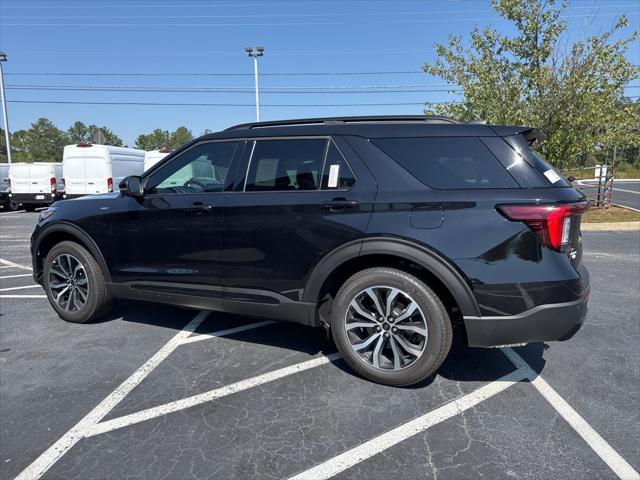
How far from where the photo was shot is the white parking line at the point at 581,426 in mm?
2248

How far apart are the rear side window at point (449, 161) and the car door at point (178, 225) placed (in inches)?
53.2

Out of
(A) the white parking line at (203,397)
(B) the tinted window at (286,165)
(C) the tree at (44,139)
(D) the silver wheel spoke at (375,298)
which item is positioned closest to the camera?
(A) the white parking line at (203,397)

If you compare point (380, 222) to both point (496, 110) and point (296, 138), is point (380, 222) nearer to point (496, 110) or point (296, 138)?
point (296, 138)

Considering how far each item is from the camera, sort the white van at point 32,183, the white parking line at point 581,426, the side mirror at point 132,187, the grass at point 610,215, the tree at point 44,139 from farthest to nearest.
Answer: the tree at point 44,139, the white van at point 32,183, the grass at point 610,215, the side mirror at point 132,187, the white parking line at point 581,426

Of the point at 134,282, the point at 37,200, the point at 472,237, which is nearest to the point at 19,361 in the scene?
the point at 134,282

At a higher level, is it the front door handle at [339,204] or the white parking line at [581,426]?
the front door handle at [339,204]

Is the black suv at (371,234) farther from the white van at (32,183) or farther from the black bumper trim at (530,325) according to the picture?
the white van at (32,183)

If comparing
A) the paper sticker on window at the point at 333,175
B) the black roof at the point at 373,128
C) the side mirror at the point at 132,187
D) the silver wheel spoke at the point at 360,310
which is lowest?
the silver wheel spoke at the point at 360,310

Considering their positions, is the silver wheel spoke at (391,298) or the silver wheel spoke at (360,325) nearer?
the silver wheel spoke at (391,298)

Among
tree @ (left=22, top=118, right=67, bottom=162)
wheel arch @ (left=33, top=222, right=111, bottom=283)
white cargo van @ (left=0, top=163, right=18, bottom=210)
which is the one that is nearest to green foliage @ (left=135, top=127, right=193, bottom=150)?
tree @ (left=22, top=118, right=67, bottom=162)

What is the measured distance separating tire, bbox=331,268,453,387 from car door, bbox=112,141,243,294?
1165 millimetres

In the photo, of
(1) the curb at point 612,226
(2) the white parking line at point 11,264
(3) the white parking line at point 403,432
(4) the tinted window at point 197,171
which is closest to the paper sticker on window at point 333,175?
(4) the tinted window at point 197,171

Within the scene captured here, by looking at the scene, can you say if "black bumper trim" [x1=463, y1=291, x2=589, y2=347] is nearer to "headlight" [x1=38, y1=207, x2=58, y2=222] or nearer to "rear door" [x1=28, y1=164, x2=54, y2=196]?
"headlight" [x1=38, y1=207, x2=58, y2=222]

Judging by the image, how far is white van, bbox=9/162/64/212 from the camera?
17438 mm
